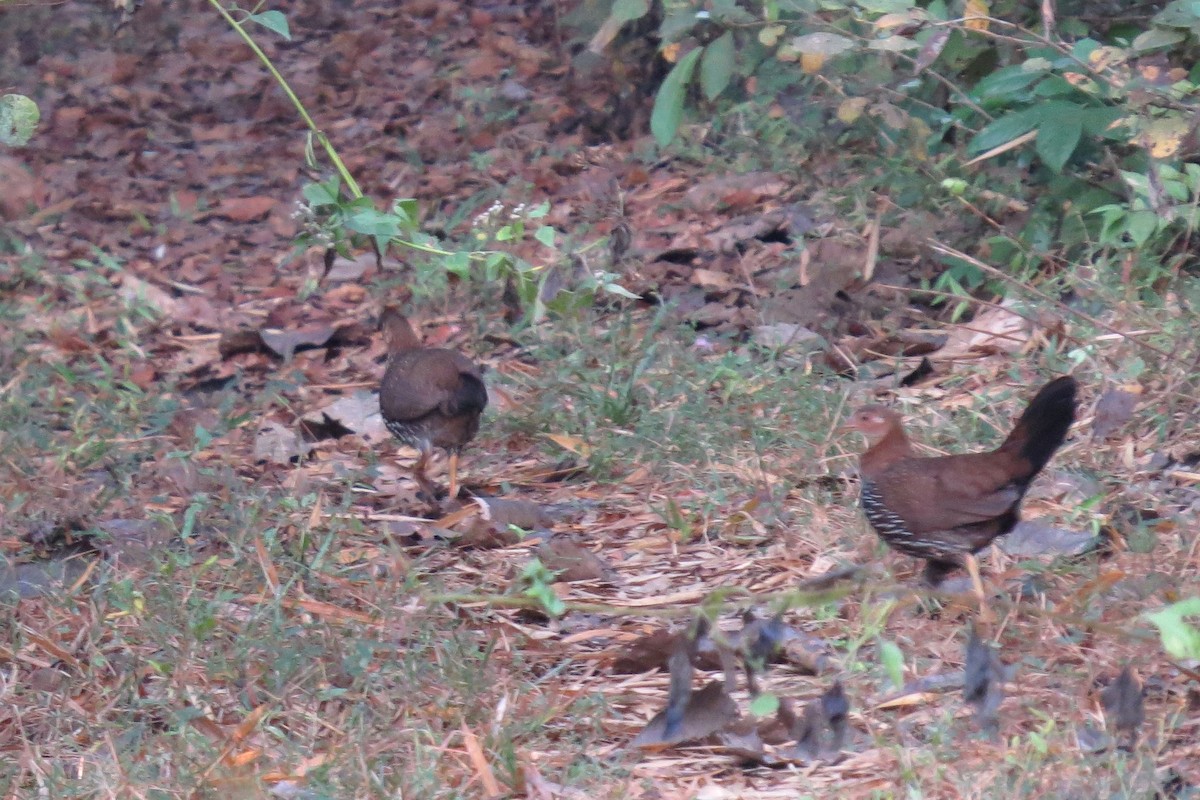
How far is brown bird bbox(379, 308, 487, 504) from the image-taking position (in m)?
4.74

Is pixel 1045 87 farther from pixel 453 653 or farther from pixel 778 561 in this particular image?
A: pixel 453 653

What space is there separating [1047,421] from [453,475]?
6.79 feet

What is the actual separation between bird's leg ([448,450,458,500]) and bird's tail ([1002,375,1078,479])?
1.96m

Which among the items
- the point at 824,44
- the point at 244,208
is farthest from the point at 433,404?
the point at 244,208

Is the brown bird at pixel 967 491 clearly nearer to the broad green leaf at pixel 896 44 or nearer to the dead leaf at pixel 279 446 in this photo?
the broad green leaf at pixel 896 44

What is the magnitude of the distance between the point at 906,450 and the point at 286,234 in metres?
4.99

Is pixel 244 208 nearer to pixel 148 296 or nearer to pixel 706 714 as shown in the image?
pixel 148 296

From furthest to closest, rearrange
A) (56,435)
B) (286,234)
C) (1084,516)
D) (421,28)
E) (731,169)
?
(421,28) → (286,234) → (731,169) → (56,435) → (1084,516)

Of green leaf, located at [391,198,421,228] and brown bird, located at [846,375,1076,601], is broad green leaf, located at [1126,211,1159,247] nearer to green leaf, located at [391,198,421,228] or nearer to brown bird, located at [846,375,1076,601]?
brown bird, located at [846,375,1076,601]

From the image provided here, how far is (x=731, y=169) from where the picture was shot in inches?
291

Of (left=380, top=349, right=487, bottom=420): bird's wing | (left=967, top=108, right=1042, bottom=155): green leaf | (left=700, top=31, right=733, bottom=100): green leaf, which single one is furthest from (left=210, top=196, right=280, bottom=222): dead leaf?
(left=967, top=108, right=1042, bottom=155): green leaf

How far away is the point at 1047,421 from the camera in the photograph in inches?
138

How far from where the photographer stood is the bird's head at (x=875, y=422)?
4062 mm

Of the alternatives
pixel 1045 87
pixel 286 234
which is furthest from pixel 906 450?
pixel 286 234
